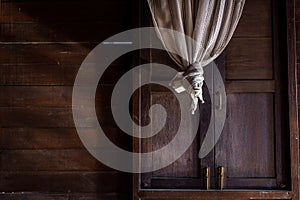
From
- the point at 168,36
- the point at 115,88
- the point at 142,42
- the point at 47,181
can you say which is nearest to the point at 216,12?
the point at 168,36

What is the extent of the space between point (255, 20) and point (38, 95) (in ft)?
3.46

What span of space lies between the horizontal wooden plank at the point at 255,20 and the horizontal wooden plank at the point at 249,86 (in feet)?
0.72

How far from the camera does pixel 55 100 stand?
84.0 inches

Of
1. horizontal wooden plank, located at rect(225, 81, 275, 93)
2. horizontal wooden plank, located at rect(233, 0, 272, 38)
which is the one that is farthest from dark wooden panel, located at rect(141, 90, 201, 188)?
horizontal wooden plank, located at rect(233, 0, 272, 38)

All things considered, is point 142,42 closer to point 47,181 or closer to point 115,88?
point 115,88

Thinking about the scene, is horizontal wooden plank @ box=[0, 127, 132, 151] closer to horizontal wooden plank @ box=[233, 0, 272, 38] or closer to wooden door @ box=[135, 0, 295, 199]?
wooden door @ box=[135, 0, 295, 199]

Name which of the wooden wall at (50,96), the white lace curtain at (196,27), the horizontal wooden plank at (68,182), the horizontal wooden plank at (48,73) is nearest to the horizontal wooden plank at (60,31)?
the wooden wall at (50,96)

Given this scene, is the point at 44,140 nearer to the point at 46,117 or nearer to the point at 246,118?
the point at 46,117

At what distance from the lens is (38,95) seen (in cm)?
214

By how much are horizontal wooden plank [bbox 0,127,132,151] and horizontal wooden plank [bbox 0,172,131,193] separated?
5.0 inches

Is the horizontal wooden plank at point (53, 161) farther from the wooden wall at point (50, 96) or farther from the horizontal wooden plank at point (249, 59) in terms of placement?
the horizontal wooden plank at point (249, 59)

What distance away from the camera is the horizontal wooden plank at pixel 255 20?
2102 mm

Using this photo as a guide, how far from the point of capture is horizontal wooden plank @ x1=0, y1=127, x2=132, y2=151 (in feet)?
6.93

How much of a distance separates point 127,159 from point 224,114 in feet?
1.58
